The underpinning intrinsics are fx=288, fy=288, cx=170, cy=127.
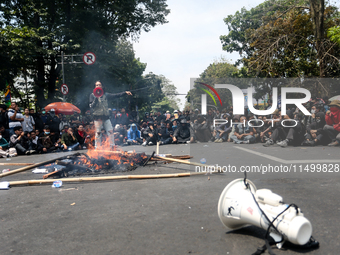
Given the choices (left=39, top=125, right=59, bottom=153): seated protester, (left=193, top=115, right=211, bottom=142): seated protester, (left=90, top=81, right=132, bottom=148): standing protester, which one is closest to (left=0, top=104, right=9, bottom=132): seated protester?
(left=39, top=125, right=59, bottom=153): seated protester

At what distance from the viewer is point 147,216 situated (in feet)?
12.5

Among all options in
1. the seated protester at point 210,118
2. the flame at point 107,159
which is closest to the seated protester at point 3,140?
the flame at point 107,159

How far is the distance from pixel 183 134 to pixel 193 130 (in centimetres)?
65

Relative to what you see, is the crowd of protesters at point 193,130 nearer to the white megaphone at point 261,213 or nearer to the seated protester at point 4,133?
the seated protester at point 4,133

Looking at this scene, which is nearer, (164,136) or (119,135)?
(164,136)

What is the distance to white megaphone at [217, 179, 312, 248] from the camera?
2.59m

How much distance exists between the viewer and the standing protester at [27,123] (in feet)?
45.8

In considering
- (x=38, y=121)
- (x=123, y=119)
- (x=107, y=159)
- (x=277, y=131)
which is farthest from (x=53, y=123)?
(x=277, y=131)

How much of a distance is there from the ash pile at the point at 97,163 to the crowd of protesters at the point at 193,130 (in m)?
1.90

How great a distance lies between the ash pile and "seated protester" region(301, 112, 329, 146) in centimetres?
776

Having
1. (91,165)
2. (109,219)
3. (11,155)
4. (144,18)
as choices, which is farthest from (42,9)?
(109,219)

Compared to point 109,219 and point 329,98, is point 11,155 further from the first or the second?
point 329,98

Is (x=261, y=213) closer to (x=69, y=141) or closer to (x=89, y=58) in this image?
(x=69, y=141)

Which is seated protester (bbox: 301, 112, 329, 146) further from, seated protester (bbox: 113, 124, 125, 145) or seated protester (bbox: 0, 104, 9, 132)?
seated protester (bbox: 0, 104, 9, 132)
